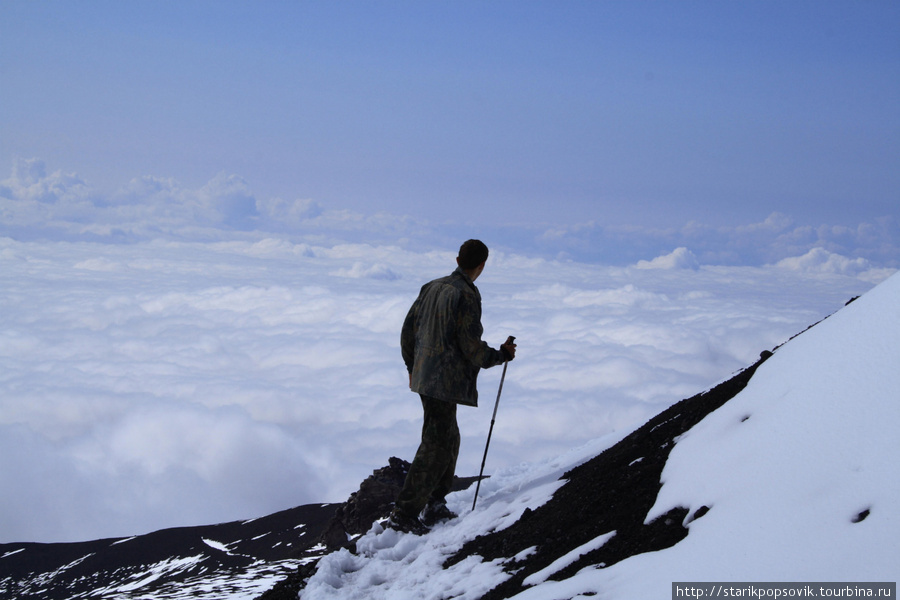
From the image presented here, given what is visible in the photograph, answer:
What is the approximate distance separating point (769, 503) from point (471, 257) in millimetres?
4283

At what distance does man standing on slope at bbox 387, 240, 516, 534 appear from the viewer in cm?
753

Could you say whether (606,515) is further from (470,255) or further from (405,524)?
(470,255)

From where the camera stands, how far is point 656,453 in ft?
23.9

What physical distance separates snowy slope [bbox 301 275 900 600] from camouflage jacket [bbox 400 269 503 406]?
179cm

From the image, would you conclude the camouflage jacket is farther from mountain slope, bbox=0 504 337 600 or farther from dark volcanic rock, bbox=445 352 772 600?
mountain slope, bbox=0 504 337 600

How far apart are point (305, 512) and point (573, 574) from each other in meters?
62.2

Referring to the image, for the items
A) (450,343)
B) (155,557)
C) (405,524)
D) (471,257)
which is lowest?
(405,524)

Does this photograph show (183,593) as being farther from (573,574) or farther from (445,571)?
(573,574)

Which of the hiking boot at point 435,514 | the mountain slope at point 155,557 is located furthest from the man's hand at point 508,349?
the mountain slope at point 155,557

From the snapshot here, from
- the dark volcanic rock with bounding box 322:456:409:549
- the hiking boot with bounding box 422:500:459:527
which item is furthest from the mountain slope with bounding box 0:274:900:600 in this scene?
the dark volcanic rock with bounding box 322:456:409:549

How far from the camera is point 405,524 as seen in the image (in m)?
8.16

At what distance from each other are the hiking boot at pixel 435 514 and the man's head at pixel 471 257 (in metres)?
3.13

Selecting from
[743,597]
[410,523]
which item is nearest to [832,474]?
[743,597]

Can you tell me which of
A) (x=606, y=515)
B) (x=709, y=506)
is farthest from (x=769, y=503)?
(x=606, y=515)
